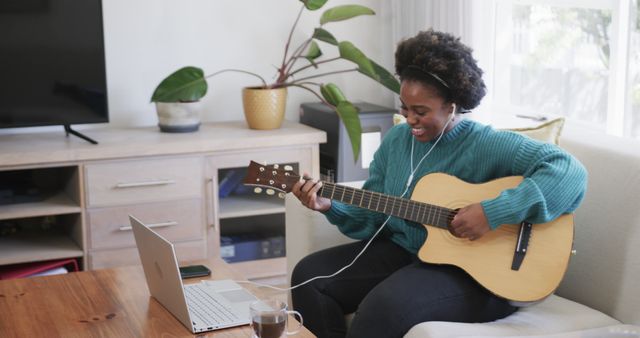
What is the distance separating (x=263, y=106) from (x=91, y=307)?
1.64 m

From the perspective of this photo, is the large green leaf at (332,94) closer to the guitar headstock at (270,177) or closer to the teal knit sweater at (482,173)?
the teal knit sweater at (482,173)

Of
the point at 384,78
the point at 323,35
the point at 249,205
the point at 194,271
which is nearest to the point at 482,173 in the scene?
the point at 194,271

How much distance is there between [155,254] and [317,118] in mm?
1900

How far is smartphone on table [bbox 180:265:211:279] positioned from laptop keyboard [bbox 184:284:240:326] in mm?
101

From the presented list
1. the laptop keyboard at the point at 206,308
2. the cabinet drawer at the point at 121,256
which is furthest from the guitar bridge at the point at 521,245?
the cabinet drawer at the point at 121,256

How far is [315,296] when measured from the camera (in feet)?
7.85

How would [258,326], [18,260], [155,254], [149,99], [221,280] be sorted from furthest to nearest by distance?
[149,99]
[18,260]
[221,280]
[155,254]
[258,326]

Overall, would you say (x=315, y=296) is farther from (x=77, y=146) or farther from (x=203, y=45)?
(x=203, y=45)

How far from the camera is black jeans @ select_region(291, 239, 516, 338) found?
7.06ft

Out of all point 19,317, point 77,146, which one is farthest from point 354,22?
point 19,317

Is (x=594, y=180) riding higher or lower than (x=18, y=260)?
higher

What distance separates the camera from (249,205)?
3.62 metres

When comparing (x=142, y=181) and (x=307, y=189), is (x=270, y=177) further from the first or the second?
(x=142, y=181)

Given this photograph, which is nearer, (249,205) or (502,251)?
(502,251)
